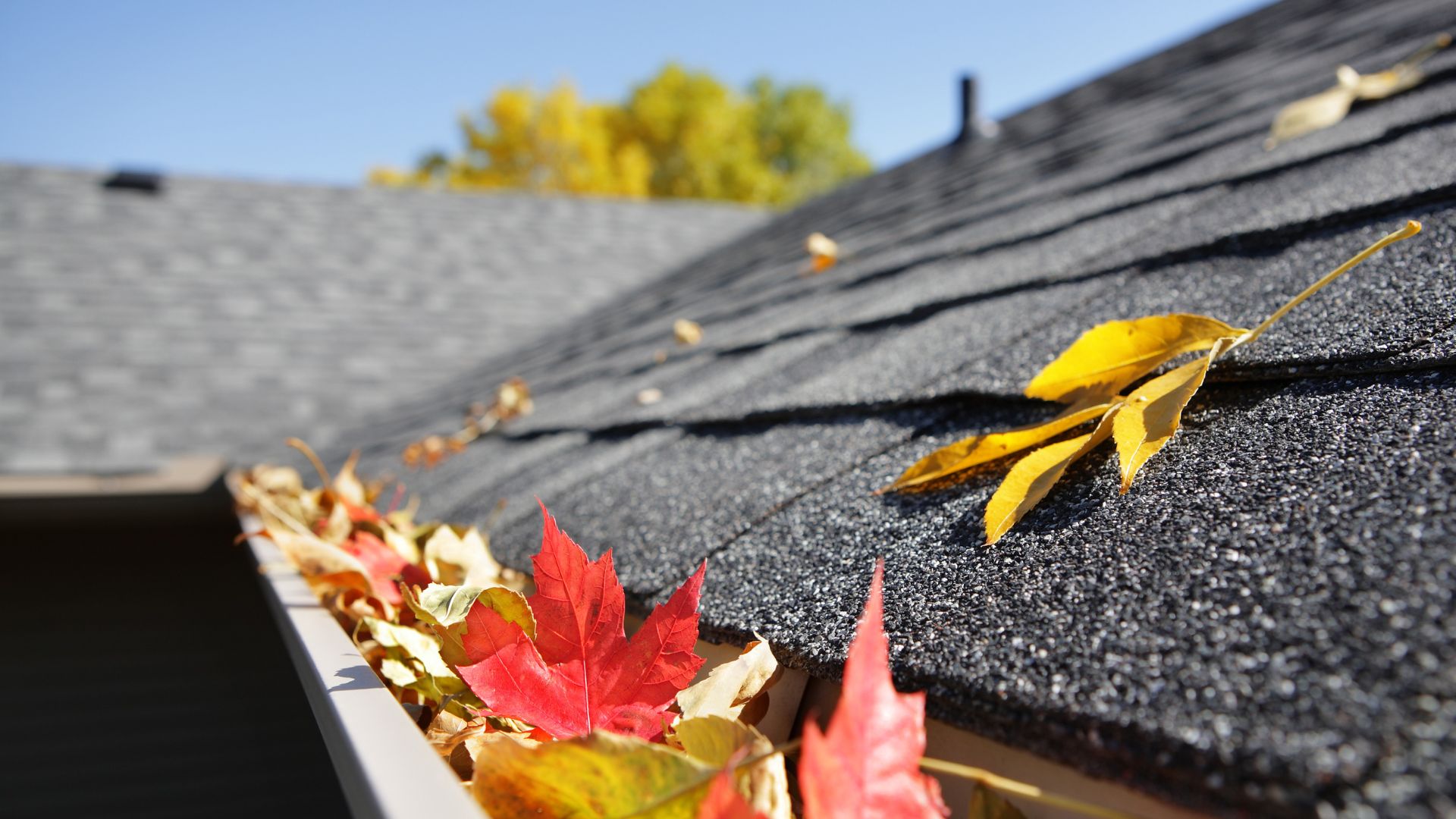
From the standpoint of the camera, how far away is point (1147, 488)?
53 centimetres

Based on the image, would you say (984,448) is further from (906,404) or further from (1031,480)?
(906,404)

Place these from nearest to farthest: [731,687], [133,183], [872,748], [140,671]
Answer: [872,748]
[731,687]
[140,671]
[133,183]

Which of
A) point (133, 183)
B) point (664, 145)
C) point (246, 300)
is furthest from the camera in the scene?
point (664, 145)

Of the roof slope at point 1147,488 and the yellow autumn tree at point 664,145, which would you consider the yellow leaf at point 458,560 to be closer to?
the roof slope at point 1147,488

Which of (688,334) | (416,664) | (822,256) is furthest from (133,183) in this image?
(416,664)

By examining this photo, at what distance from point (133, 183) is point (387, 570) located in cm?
700

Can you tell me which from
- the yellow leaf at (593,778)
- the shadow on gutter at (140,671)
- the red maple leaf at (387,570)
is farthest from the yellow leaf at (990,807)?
the shadow on gutter at (140,671)

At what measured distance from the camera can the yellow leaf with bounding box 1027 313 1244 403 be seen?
67cm

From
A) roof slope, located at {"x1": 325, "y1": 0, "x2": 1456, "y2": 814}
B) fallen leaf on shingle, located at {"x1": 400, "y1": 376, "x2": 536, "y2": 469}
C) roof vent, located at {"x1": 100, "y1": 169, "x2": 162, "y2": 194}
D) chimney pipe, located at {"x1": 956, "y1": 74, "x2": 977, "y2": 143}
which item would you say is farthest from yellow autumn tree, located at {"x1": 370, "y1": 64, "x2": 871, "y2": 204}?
roof slope, located at {"x1": 325, "y1": 0, "x2": 1456, "y2": 814}

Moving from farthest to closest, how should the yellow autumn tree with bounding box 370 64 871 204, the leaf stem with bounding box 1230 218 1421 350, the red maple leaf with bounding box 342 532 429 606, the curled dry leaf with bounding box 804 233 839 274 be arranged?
the yellow autumn tree with bounding box 370 64 871 204 → the curled dry leaf with bounding box 804 233 839 274 → the red maple leaf with bounding box 342 532 429 606 → the leaf stem with bounding box 1230 218 1421 350

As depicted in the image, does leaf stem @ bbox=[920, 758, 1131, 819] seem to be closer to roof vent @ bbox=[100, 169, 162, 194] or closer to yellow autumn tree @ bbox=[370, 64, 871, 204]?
roof vent @ bbox=[100, 169, 162, 194]

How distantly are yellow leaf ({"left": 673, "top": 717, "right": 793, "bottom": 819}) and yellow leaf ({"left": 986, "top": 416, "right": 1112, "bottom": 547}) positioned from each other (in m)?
0.20

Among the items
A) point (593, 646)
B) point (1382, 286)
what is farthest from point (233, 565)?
point (1382, 286)

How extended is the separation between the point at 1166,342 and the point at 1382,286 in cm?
18
